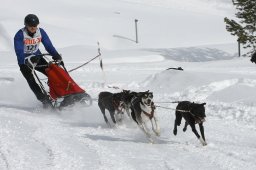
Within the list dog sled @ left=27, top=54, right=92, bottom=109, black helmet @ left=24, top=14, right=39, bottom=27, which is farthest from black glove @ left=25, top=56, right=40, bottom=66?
black helmet @ left=24, top=14, right=39, bottom=27

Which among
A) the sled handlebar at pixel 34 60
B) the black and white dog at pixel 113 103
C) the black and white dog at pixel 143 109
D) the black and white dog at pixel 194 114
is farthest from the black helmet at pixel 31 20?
the black and white dog at pixel 194 114

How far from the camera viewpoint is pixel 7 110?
11711 millimetres

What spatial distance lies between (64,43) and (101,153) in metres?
35.0

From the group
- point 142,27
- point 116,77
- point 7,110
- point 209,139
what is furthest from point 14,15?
point 209,139

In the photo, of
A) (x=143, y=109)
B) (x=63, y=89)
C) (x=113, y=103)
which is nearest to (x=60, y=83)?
(x=63, y=89)

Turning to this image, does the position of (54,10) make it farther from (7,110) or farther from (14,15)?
(7,110)

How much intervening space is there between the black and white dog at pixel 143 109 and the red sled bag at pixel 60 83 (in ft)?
8.87

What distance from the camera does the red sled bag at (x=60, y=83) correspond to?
36.3ft

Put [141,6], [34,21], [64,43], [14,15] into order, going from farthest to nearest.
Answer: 1. [141,6]
2. [14,15]
3. [64,43]
4. [34,21]

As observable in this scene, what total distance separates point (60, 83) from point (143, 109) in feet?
10.5

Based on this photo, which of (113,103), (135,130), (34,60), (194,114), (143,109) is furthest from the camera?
(34,60)

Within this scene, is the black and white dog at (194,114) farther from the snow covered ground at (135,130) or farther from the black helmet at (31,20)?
the black helmet at (31,20)

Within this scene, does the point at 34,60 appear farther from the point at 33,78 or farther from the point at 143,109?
the point at 143,109

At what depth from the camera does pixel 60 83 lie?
11.1 metres
